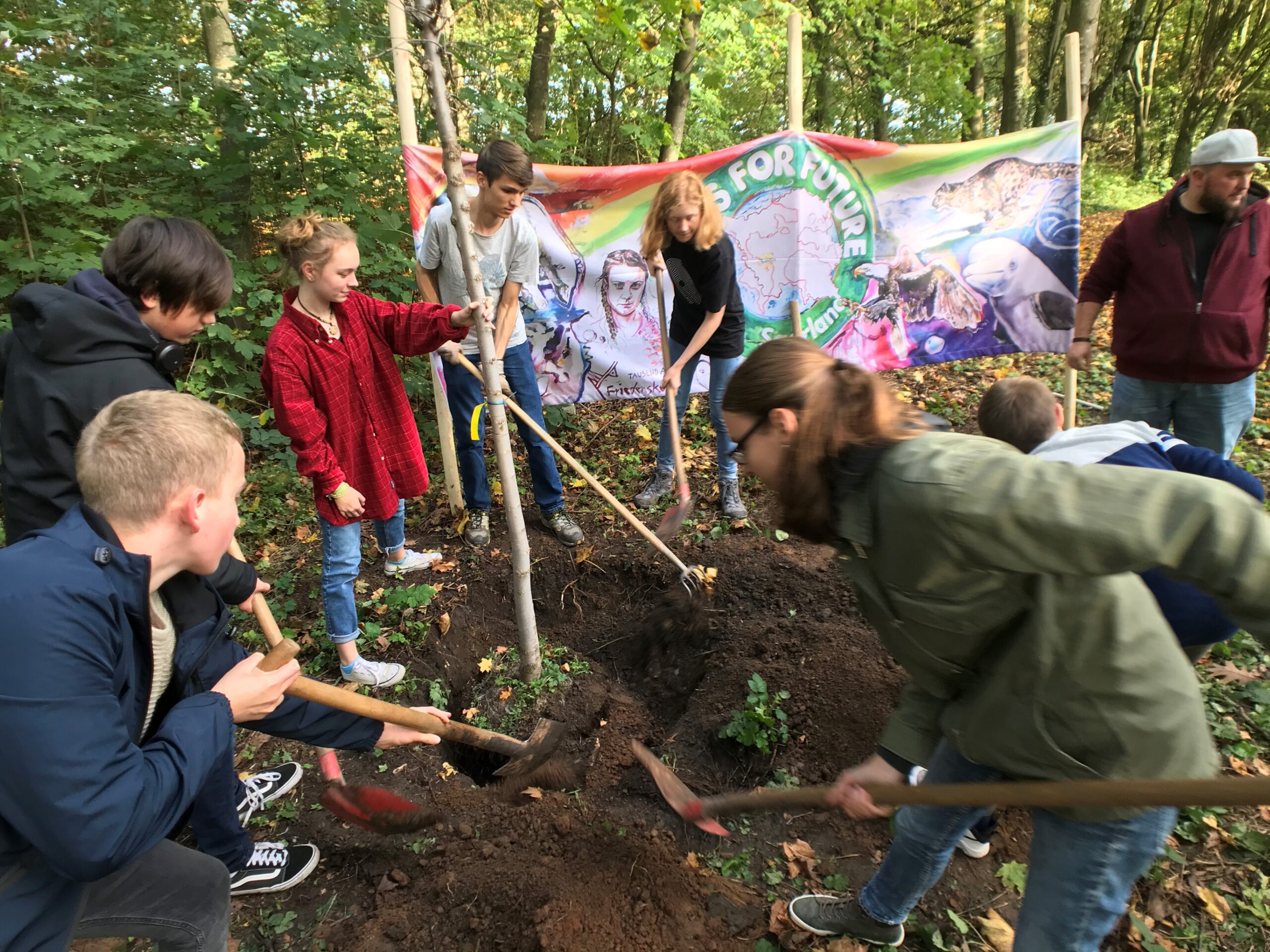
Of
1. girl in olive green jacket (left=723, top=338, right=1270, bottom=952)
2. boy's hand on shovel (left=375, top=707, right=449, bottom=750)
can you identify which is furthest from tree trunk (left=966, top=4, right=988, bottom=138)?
boy's hand on shovel (left=375, top=707, right=449, bottom=750)

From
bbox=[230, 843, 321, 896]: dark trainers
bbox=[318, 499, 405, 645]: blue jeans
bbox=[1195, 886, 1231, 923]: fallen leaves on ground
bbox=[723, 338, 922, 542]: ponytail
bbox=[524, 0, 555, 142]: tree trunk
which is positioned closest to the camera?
bbox=[723, 338, 922, 542]: ponytail

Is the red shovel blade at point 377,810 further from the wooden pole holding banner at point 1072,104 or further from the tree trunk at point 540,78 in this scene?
the tree trunk at point 540,78

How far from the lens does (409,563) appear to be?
449 cm

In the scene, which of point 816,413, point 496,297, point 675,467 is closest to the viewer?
point 816,413

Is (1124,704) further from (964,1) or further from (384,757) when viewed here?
(964,1)

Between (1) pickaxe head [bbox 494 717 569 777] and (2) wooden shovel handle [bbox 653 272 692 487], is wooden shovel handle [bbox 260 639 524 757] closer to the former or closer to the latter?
(1) pickaxe head [bbox 494 717 569 777]

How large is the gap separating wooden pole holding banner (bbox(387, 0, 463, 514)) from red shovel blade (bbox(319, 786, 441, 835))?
8.61 feet

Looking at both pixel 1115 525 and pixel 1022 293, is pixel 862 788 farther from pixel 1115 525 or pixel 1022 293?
pixel 1022 293

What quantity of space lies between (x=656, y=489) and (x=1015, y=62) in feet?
42.0

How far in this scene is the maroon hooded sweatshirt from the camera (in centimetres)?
357

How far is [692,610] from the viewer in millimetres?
4121

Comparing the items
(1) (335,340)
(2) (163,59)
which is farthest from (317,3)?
(1) (335,340)

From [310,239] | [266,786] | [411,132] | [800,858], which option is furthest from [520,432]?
[800,858]

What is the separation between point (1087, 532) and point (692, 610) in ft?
10.1
